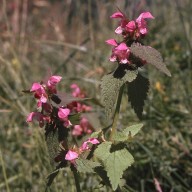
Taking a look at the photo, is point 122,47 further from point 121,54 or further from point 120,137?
point 120,137

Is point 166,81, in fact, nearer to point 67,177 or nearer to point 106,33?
point 67,177

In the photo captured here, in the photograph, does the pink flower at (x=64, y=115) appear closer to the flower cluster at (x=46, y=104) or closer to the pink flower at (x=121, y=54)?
the flower cluster at (x=46, y=104)

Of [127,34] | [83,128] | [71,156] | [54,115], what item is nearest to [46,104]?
[54,115]

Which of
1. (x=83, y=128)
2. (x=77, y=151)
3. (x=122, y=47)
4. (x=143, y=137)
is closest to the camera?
(x=122, y=47)

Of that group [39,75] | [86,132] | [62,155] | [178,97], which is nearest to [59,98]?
[62,155]

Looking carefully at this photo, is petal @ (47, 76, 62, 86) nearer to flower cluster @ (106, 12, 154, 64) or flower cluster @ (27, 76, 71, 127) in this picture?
flower cluster @ (27, 76, 71, 127)
